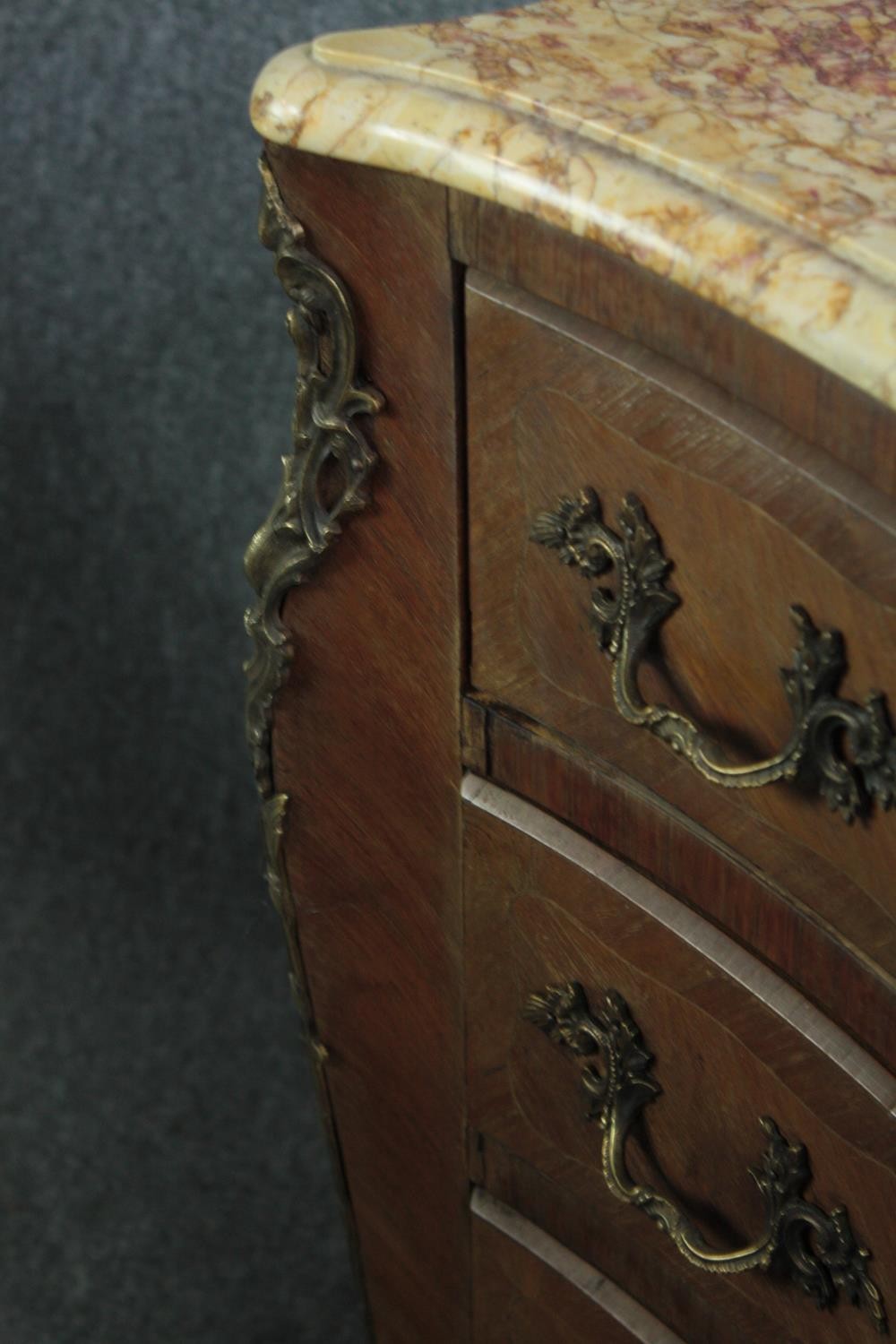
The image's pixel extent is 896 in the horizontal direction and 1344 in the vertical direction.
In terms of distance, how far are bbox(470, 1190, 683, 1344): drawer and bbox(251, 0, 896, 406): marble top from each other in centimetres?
47

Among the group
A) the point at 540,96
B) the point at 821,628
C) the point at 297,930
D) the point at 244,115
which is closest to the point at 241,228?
the point at 244,115

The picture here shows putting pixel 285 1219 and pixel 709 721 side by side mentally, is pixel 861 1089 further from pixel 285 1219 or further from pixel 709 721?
pixel 285 1219

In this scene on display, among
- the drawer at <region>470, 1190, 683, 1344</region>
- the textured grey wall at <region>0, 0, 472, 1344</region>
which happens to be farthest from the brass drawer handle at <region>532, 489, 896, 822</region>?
the textured grey wall at <region>0, 0, 472, 1344</region>

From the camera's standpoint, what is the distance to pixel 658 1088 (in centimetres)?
65

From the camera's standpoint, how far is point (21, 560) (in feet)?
4.43

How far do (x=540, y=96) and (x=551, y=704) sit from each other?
0.67 feet

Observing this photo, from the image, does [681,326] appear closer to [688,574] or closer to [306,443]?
[688,574]

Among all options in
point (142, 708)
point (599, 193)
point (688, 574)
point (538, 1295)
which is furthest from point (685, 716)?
point (142, 708)

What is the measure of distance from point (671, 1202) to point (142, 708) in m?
0.84

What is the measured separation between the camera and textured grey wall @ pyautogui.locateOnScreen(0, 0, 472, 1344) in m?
1.20

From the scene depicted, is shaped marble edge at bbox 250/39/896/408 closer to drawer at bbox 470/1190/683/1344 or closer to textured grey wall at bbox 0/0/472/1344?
drawer at bbox 470/1190/683/1344

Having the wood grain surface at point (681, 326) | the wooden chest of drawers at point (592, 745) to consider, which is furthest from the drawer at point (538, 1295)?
the wood grain surface at point (681, 326)

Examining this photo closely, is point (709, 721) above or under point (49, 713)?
above

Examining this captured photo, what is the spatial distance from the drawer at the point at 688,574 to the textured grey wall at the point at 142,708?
676mm
